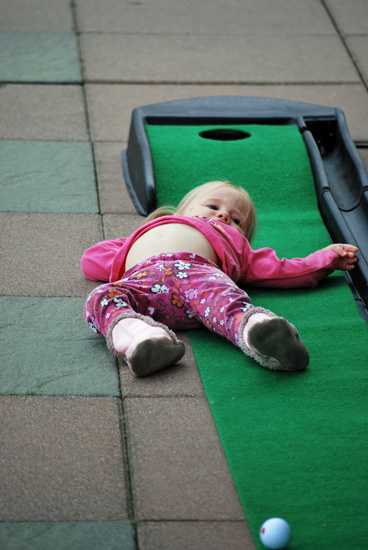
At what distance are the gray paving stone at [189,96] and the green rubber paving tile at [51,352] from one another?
2.36 m

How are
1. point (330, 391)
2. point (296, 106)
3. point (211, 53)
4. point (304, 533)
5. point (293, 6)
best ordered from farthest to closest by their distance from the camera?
point (293, 6) < point (211, 53) < point (296, 106) < point (330, 391) < point (304, 533)

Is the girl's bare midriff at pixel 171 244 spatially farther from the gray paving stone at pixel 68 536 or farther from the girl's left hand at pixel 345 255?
the gray paving stone at pixel 68 536

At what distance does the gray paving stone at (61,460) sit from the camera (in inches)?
83.5

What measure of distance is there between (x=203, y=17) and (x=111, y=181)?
11.1 ft

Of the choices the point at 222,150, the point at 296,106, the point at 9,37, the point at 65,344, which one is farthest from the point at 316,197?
the point at 9,37

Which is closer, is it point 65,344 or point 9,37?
point 65,344

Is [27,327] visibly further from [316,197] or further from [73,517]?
[316,197]

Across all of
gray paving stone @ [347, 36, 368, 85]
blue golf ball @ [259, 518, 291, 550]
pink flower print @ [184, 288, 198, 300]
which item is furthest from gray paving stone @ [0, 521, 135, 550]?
gray paving stone @ [347, 36, 368, 85]

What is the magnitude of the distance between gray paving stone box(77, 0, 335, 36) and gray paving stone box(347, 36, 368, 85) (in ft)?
1.01

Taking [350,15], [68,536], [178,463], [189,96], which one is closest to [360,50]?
[350,15]

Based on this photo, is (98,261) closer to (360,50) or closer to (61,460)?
(61,460)

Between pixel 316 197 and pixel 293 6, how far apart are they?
4108 mm

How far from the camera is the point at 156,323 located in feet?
→ 9.20

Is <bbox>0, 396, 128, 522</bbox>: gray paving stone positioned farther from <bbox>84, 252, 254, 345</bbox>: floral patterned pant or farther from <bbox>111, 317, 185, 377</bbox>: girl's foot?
<bbox>84, 252, 254, 345</bbox>: floral patterned pant
